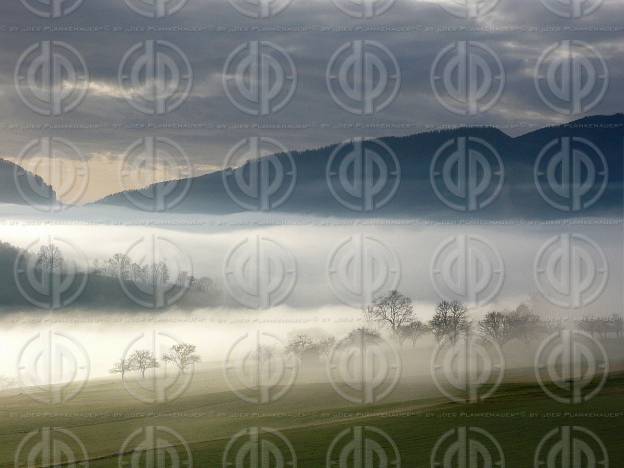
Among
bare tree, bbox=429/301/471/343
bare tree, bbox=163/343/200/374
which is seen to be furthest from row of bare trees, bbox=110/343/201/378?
bare tree, bbox=429/301/471/343

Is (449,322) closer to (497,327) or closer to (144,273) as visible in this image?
(497,327)

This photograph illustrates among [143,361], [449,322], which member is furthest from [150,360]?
[449,322]

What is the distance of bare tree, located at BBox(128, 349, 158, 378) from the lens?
67.5ft

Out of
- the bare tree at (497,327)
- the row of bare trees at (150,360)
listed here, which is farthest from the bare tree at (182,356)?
the bare tree at (497,327)

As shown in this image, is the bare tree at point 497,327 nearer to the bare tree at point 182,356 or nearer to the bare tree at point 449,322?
the bare tree at point 449,322

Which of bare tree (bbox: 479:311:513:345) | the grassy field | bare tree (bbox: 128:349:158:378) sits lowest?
the grassy field

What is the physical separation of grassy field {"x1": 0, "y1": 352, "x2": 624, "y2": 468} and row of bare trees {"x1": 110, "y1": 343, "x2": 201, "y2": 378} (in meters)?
0.45

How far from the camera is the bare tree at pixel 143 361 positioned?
2058 cm

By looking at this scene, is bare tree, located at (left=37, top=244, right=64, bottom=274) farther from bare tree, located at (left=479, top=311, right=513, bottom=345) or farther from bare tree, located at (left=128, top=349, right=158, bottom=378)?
bare tree, located at (left=479, top=311, right=513, bottom=345)

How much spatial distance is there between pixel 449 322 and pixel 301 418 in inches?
171

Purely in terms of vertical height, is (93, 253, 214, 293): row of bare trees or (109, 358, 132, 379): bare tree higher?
(93, 253, 214, 293): row of bare trees

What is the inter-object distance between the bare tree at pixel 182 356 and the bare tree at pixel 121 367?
84 centimetres

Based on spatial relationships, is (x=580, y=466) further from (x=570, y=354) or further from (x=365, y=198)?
(x=365, y=198)

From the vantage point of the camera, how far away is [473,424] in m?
19.6
